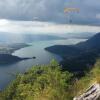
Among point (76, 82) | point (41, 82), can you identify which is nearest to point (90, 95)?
point (76, 82)

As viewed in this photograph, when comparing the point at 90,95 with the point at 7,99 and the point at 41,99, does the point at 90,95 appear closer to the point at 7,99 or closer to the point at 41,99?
the point at 41,99

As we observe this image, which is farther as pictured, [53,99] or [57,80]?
[57,80]

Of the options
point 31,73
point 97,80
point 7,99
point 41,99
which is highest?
point 97,80

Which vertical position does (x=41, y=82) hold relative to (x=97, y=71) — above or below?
below

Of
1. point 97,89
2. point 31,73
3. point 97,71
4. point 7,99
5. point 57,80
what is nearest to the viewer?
point 97,89

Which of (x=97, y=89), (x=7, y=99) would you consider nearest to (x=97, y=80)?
(x=97, y=89)

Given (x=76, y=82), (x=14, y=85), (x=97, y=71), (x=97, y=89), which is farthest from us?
(x=14, y=85)

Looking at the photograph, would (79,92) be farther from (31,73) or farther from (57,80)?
(31,73)

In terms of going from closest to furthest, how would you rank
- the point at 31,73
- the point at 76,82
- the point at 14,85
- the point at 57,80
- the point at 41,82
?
the point at 76,82 → the point at 57,80 → the point at 41,82 → the point at 31,73 → the point at 14,85


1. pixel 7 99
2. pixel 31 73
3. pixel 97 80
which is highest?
pixel 97 80
